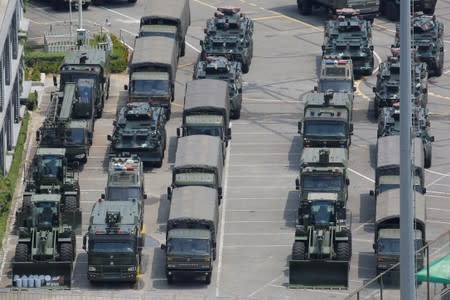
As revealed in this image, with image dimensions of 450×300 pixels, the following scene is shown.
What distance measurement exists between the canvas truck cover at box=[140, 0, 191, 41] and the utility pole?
236ft

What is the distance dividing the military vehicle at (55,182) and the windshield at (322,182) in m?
11.6

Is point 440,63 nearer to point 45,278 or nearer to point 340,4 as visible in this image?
point 340,4

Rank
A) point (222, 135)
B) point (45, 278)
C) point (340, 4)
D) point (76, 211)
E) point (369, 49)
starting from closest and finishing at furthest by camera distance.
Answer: point (45, 278) < point (76, 211) < point (222, 135) < point (369, 49) < point (340, 4)

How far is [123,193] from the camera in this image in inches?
3580

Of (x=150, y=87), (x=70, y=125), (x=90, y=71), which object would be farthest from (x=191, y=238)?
(x=90, y=71)

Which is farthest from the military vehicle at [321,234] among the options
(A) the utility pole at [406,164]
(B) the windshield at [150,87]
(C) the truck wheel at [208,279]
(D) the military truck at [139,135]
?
(A) the utility pole at [406,164]

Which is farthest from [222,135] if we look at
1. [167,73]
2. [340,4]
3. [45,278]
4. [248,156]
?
[340,4]

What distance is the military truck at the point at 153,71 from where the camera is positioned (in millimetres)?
106688

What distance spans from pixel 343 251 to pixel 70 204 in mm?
15511

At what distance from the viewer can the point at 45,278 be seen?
276 feet

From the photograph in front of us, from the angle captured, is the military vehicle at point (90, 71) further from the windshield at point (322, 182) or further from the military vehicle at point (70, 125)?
the windshield at point (322, 182)

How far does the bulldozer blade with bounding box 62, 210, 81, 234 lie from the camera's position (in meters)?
90.7

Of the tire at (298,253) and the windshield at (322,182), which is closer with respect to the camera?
the tire at (298,253)

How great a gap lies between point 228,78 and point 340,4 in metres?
21.3
